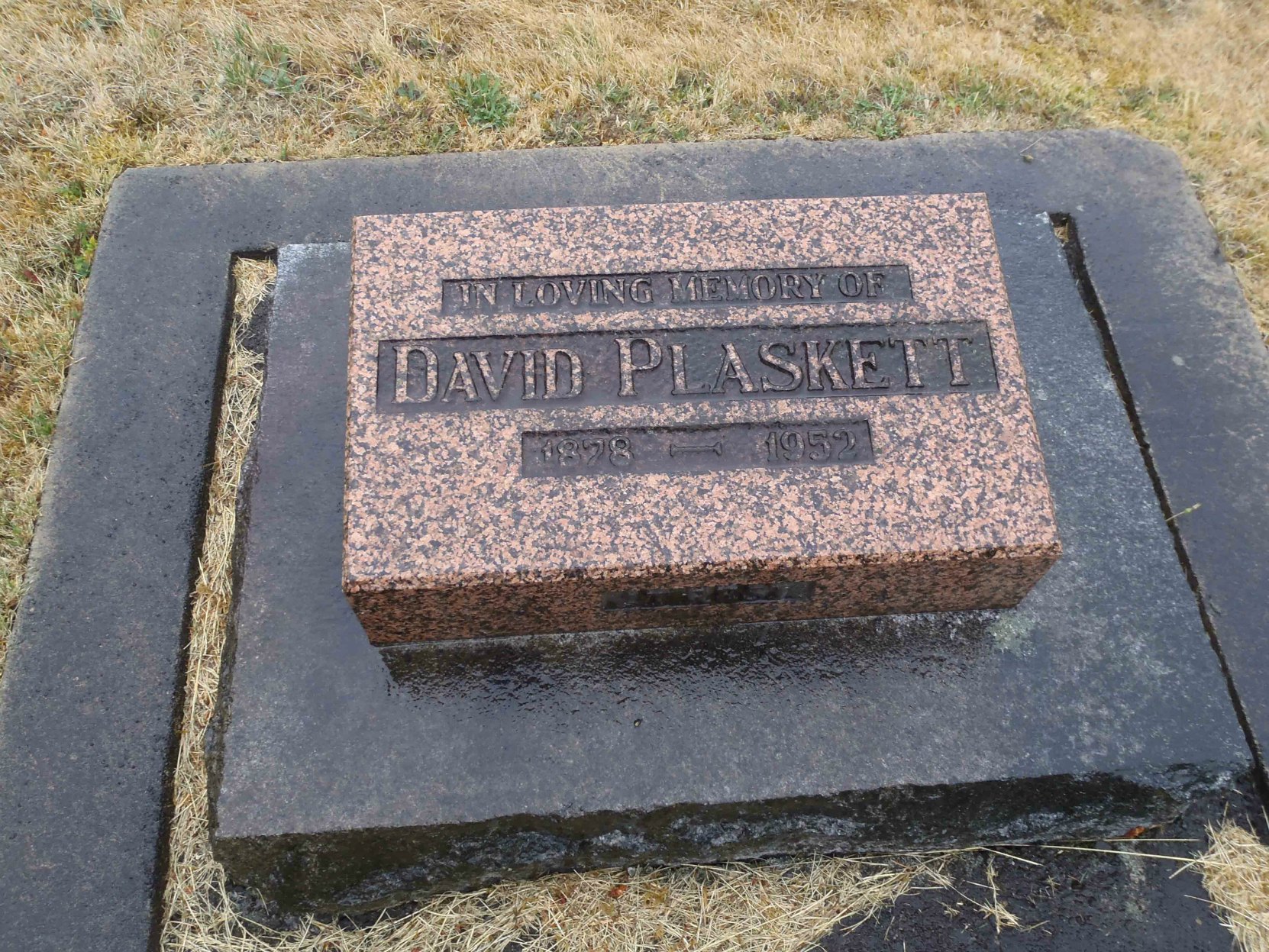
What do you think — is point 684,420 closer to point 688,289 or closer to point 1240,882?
point 688,289

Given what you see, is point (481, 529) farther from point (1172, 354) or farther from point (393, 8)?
point (393, 8)

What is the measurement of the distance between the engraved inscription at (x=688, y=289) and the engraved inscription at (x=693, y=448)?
1.30ft

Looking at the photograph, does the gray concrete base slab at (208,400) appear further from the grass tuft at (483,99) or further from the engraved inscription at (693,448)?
the engraved inscription at (693,448)

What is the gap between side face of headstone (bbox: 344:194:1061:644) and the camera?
7.43 ft

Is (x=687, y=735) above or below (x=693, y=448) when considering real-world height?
below

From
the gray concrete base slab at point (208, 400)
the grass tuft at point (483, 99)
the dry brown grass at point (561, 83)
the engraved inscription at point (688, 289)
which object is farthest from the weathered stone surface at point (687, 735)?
the grass tuft at point (483, 99)

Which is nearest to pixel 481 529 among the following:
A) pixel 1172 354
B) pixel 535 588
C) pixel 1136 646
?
pixel 535 588

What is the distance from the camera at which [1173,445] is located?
3.10 meters

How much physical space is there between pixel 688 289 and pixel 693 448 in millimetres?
512

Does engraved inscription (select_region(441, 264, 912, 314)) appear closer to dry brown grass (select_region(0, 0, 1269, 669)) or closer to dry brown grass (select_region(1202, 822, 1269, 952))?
dry brown grass (select_region(0, 0, 1269, 669))

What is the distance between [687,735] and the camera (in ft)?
8.18

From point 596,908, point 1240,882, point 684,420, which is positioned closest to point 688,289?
point 684,420

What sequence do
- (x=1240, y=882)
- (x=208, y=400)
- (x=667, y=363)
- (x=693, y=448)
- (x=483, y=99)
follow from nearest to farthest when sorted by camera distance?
(x=693, y=448), (x=667, y=363), (x=1240, y=882), (x=208, y=400), (x=483, y=99)

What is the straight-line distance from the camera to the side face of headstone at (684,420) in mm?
2266
